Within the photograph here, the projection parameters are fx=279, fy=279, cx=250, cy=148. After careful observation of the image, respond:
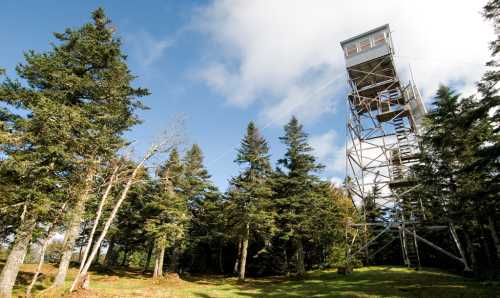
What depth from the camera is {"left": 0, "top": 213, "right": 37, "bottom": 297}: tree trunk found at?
11906 millimetres

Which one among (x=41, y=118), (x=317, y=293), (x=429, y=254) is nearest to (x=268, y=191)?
(x=317, y=293)

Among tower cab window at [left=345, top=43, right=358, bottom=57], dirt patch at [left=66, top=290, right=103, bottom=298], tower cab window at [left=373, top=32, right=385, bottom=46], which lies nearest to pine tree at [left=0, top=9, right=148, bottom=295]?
dirt patch at [left=66, top=290, right=103, bottom=298]

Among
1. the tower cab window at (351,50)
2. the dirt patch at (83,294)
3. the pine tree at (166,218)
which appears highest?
the tower cab window at (351,50)

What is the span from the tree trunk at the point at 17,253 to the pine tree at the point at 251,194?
1407cm

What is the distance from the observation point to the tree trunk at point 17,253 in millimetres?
11906

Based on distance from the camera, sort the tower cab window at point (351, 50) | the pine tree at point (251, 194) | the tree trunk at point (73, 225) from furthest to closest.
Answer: the tower cab window at point (351, 50)
the pine tree at point (251, 194)
the tree trunk at point (73, 225)

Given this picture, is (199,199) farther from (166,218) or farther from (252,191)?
(252,191)

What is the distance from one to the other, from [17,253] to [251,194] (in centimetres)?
1533

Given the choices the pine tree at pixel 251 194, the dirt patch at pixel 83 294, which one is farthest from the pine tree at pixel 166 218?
the dirt patch at pixel 83 294

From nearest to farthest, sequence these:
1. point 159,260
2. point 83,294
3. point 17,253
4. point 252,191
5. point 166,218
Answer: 1. point 17,253
2. point 83,294
3. point 252,191
4. point 159,260
5. point 166,218

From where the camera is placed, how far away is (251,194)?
23.6 metres

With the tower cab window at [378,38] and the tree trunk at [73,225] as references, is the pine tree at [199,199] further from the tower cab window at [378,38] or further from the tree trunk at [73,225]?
the tower cab window at [378,38]

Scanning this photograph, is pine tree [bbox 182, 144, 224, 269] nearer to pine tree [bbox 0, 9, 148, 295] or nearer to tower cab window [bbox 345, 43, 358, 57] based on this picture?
pine tree [bbox 0, 9, 148, 295]

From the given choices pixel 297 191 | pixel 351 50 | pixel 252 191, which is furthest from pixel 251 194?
pixel 351 50
